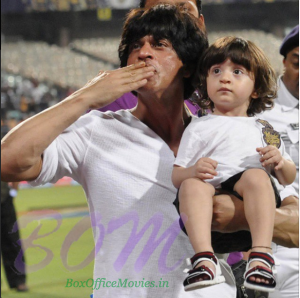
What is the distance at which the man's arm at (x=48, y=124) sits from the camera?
1.78 metres

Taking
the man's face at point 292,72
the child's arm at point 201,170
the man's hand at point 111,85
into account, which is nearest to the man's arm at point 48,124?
the man's hand at point 111,85

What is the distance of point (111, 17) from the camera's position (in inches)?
941

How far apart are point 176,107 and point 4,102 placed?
17917 millimetres

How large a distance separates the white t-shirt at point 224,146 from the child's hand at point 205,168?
8 cm

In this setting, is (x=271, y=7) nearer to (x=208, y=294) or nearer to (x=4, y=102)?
(x=4, y=102)

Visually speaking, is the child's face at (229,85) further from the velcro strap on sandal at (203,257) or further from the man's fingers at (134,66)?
the velcro strap on sandal at (203,257)

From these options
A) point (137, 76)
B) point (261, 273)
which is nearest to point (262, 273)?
point (261, 273)

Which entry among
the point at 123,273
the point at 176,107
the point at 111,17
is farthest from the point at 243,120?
the point at 111,17

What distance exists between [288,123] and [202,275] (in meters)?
2.26

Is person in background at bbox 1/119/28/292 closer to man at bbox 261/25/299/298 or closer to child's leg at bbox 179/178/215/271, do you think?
man at bbox 261/25/299/298

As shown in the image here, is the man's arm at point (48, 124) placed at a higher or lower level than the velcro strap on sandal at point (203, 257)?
higher

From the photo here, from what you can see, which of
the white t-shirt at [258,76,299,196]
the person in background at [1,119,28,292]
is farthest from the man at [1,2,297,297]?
the person in background at [1,119,28,292]

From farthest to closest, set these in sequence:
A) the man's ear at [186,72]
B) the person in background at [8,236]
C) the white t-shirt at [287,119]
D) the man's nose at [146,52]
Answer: the person in background at [8,236] → the white t-shirt at [287,119] → the man's ear at [186,72] → the man's nose at [146,52]

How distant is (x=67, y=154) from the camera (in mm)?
1989
